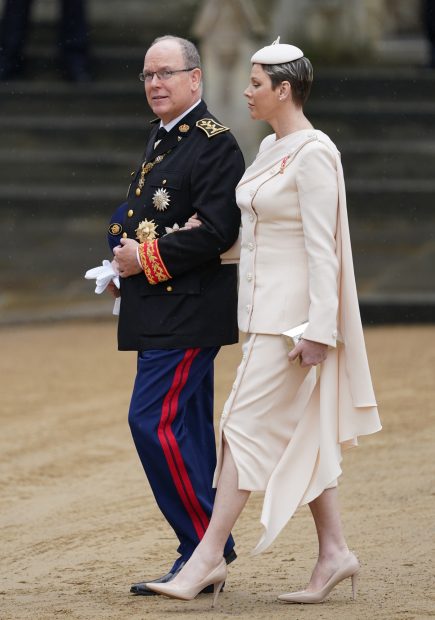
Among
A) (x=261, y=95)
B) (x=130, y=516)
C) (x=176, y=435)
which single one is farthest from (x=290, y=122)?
(x=130, y=516)

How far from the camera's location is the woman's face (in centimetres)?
433

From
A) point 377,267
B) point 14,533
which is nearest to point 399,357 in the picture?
point 377,267

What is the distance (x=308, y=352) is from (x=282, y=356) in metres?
0.11

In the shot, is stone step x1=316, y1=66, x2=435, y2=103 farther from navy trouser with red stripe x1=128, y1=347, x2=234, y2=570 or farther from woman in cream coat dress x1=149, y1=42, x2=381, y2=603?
woman in cream coat dress x1=149, y1=42, x2=381, y2=603

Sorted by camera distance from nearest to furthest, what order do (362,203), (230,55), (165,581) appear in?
1. (165,581)
2. (230,55)
3. (362,203)

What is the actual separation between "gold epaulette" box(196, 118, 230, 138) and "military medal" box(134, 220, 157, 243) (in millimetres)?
296

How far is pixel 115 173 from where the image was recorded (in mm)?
13797

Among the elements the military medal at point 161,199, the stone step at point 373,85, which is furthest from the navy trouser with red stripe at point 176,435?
the stone step at point 373,85

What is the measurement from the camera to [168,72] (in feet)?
14.8

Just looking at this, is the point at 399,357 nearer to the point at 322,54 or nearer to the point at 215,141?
the point at 215,141

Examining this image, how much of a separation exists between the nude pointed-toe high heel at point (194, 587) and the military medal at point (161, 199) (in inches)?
39.0

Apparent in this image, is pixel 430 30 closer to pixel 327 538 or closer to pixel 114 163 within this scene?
pixel 114 163

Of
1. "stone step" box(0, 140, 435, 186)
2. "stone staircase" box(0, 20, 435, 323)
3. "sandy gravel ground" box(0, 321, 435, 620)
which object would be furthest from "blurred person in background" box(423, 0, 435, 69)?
"sandy gravel ground" box(0, 321, 435, 620)

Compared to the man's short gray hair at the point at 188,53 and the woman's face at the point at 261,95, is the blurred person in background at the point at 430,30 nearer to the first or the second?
the man's short gray hair at the point at 188,53
